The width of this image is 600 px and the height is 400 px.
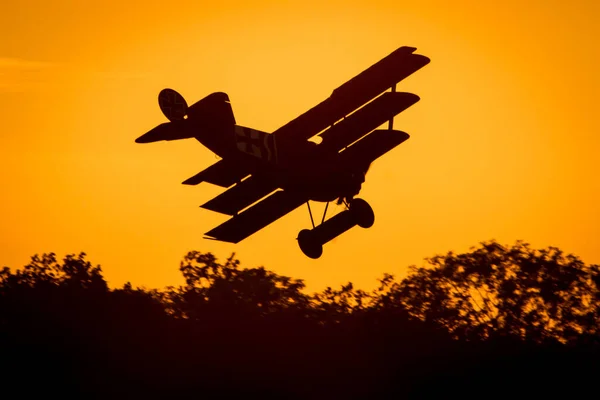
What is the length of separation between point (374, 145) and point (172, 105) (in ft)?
16.6

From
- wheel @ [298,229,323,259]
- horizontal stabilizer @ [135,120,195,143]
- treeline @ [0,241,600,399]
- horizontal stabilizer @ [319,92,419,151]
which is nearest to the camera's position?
horizontal stabilizer @ [135,120,195,143]

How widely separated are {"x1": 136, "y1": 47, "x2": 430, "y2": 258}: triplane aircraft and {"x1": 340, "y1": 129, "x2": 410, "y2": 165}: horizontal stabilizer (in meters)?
0.02

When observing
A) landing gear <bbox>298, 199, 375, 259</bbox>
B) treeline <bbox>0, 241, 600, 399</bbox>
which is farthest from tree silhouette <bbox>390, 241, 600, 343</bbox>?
landing gear <bbox>298, 199, 375, 259</bbox>

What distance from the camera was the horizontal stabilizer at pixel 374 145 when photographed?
2592cm

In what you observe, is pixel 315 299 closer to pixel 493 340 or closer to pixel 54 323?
pixel 493 340

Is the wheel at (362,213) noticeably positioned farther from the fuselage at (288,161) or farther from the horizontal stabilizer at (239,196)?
the horizontal stabilizer at (239,196)

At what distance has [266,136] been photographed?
25.4 m

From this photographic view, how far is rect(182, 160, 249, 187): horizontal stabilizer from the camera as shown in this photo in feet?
83.9

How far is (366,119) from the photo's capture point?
1036 inches

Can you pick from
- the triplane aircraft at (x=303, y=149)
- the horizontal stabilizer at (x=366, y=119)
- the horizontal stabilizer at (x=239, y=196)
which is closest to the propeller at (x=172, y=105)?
the triplane aircraft at (x=303, y=149)

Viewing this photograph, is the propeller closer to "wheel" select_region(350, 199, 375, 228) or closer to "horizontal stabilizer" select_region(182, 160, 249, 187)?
"horizontal stabilizer" select_region(182, 160, 249, 187)

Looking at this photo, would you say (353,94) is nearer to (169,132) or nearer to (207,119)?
(207,119)

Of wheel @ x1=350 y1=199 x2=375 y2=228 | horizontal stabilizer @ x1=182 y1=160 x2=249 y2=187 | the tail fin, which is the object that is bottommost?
horizontal stabilizer @ x1=182 y1=160 x2=249 y2=187

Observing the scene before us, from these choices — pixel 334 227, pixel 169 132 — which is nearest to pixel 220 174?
pixel 169 132
